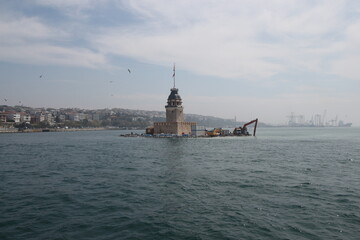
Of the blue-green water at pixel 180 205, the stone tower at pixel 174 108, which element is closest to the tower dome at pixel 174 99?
the stone tower at pixel 174 108

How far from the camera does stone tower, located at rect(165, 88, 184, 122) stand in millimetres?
67688

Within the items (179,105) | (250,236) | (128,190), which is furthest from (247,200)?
(179,105)

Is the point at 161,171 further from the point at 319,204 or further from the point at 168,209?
the point at 319,204

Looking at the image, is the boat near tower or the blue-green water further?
the boat near tower

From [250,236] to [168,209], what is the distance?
3666 mm

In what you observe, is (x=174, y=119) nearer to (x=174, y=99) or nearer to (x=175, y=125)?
(x=175, y=125)

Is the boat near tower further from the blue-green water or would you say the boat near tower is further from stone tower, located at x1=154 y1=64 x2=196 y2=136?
the blue-green water

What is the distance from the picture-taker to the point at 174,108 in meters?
67.6

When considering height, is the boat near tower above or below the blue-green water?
above

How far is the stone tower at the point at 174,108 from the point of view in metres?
67.7

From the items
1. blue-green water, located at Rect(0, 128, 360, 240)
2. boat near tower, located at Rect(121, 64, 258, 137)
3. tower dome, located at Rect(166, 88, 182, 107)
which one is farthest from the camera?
tower dome, located at Rect(166, 88, 182, 107)

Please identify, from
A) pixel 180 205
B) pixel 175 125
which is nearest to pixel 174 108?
pixel 175 125

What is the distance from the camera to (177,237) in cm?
869

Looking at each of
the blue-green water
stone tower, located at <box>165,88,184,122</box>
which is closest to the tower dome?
stone tower, located at <box>165,88,184,122</box>
